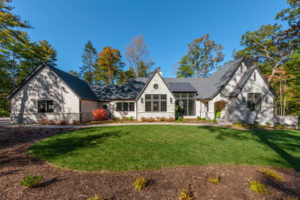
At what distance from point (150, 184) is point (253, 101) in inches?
676

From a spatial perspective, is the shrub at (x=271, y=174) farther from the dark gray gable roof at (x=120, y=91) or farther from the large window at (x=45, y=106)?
the large window at (x=45, y=106)

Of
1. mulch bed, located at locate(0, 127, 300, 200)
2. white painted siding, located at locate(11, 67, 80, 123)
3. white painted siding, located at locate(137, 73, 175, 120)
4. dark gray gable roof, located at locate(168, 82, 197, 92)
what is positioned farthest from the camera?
dark gray gable roof, located at locate(168, 82, 197, 92)

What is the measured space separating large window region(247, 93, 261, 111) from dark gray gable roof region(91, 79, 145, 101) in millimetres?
15067

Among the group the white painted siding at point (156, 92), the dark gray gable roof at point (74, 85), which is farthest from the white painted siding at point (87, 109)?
the white painted siding at point (156, 92)

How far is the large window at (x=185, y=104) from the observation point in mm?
17312

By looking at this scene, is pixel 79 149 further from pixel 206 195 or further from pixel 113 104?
pixel 113 104

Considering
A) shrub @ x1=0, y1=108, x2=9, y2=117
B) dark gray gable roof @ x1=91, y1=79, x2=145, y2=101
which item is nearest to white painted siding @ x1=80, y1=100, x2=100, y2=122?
dark gray gable roof @ x1=91, y1=79, x2=145, y2=101

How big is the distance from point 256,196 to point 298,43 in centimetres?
2907

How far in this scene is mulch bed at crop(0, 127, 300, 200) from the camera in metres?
2.99

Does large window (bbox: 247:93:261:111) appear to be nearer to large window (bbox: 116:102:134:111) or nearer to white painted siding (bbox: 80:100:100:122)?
large window (bbox: 116:102:134:111)

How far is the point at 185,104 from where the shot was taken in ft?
57.2

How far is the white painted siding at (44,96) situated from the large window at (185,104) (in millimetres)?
14400

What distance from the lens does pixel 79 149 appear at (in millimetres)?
5773

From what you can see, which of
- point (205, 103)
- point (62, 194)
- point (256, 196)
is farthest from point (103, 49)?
point (256, 196)
